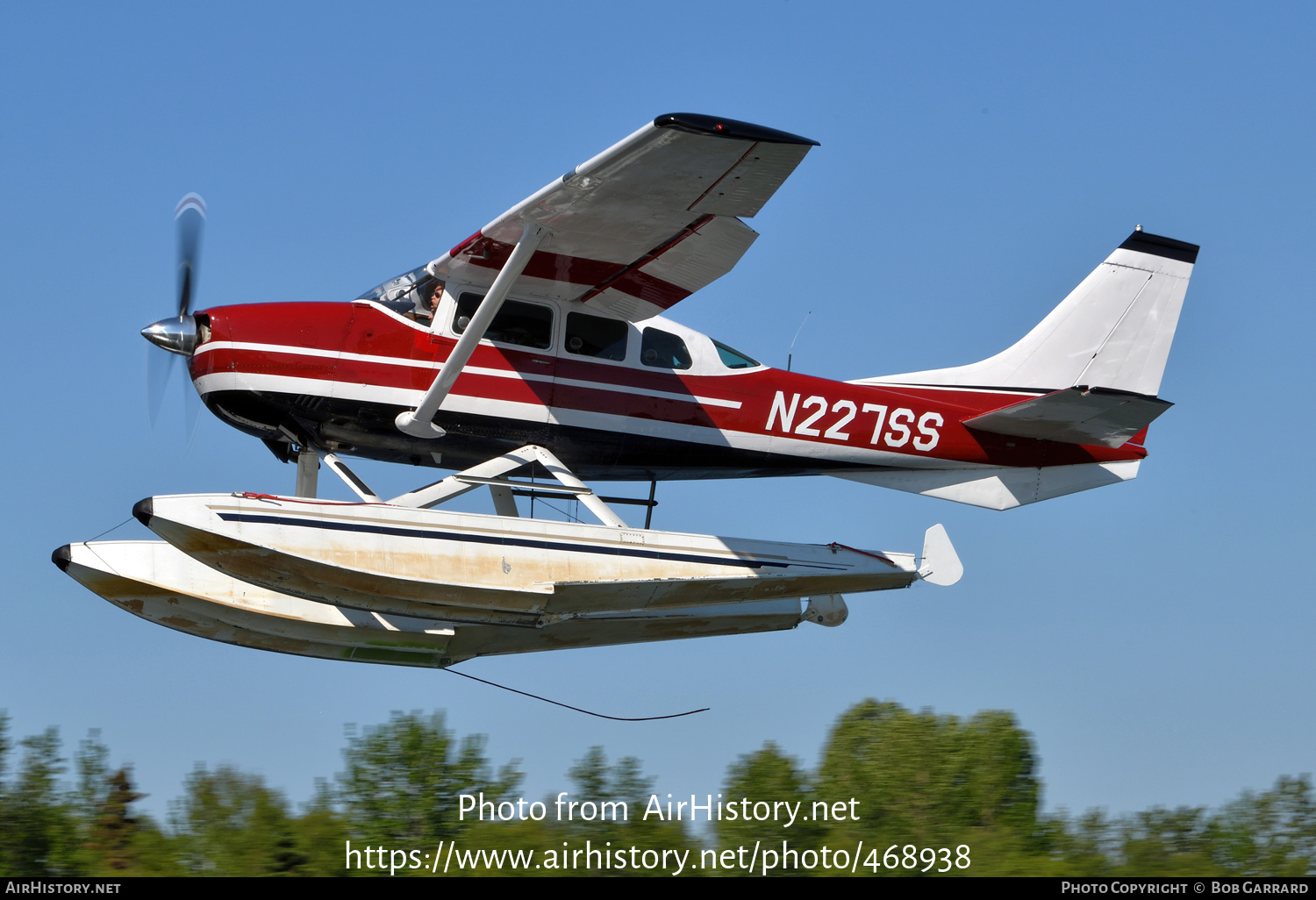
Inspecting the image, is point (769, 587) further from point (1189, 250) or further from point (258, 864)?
point (258, 864)

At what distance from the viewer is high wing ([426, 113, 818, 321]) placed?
8492 millimetres

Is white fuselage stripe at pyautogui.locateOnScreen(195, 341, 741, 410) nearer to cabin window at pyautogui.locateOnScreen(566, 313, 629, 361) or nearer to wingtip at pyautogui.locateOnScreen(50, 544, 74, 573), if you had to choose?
cabin window at pyautogui.locateOnScreen(566, 313, 629, 361)

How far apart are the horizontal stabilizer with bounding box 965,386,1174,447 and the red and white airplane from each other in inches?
0.9

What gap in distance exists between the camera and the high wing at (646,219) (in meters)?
8.49

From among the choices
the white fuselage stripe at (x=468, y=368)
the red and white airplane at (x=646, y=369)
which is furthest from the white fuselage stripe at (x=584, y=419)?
the white fuselage stripe at (x=468, y=368)

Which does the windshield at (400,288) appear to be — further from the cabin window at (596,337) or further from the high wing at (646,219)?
the cabin window at (596,337)

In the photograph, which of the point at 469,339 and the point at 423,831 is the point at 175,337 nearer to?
the point at 469,339

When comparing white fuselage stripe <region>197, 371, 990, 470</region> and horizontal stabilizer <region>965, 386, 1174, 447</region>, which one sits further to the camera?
horizontal stabilizer <region>965, 386, 1174, 447</region>

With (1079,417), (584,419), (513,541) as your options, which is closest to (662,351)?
(584,419)

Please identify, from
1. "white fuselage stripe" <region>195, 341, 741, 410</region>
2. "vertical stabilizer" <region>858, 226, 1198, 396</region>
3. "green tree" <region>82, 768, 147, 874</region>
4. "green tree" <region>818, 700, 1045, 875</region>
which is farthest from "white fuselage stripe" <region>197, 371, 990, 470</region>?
"green tree" <region>818, 700, 1045, 875</region>

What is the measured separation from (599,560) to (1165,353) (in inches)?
246

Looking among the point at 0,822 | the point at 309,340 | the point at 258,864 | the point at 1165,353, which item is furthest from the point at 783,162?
the point at 0,822

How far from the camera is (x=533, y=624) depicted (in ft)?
34.4

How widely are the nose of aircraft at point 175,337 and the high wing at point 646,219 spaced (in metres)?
2.00
